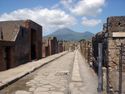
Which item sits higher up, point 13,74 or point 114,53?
point 114,53

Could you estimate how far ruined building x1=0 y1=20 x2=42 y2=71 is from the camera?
2005 cm

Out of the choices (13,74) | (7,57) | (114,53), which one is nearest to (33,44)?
(7,57)

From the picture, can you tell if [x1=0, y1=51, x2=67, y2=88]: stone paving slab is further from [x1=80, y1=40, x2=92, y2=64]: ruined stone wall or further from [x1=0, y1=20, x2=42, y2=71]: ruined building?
[x1=80, y1=40, x2=92, y2=64]: ruined stone wall

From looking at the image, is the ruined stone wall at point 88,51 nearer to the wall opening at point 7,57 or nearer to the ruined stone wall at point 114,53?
the wall opening at point 7,57

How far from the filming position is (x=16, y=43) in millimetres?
22984

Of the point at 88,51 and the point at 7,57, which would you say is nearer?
the point at 7,57

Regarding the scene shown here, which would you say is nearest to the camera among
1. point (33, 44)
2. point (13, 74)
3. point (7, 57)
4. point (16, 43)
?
point (13, 74)

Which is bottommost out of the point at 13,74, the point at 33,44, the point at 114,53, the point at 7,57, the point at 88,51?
the point at 13,74

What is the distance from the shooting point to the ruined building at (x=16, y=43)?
20.1 m

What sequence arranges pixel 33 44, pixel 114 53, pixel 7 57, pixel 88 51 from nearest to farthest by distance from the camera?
1. pixel 114 53
2. pixel 7 57
3. pixel 88 51
4. pixel 33 44

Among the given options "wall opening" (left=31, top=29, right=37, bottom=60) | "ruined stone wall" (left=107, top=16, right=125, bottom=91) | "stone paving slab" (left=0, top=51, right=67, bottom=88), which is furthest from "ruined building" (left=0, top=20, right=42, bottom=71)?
"ruined stone wall" (left=107, top=16, right=125, bottom=91)

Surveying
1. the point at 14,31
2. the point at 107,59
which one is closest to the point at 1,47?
the point at 14,31

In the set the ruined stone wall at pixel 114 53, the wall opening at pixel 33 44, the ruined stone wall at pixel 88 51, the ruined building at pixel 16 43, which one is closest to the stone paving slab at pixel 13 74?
the ruined building at pixel 16 43

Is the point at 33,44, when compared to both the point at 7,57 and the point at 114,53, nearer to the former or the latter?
the point at 7,57
